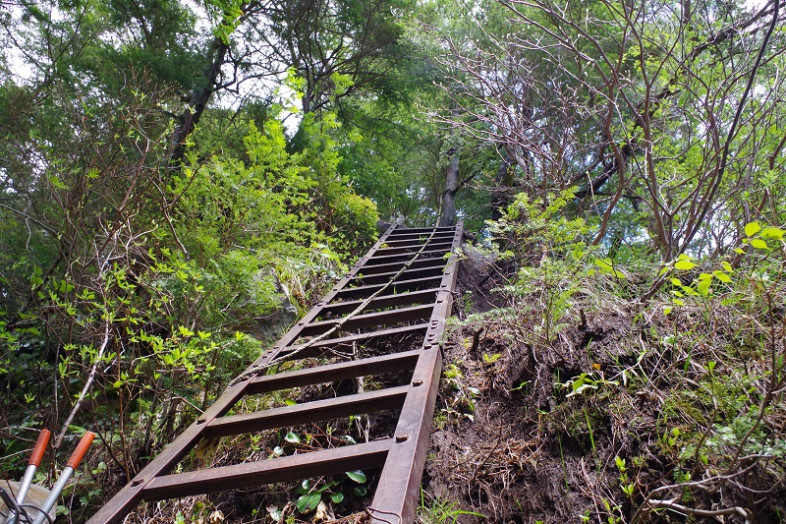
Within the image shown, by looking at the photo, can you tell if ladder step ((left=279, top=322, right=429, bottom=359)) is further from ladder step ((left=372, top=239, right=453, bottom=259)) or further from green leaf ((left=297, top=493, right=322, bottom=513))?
ladder step ((left=372, top=239, right=453, bottom=259))

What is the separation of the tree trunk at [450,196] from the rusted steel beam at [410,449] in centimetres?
898

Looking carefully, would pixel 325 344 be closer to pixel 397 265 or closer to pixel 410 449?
pixel 410 449

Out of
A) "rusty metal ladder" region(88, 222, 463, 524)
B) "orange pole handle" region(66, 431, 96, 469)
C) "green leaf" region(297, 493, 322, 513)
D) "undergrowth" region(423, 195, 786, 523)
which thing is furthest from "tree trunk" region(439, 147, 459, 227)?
"orange pole handle" region(66, 431, 96, 469)

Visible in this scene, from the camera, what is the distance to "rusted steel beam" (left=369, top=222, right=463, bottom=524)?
1464mm

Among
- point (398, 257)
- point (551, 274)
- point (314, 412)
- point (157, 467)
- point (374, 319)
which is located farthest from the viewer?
point (398, 257)

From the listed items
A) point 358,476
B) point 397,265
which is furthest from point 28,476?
point 397,265

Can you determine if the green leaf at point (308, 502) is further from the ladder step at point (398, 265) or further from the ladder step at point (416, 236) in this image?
the ladder step at point (416, 236)

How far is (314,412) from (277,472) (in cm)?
46

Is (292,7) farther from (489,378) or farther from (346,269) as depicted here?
(489,378)

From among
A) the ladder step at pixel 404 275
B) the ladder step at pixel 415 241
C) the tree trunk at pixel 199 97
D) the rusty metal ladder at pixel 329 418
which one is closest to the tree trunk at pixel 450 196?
the ladder step at pixel 415 241

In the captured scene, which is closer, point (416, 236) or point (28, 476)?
point (28, 476)

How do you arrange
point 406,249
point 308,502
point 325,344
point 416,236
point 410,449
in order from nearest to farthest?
point 410,449 < point 308,502 < point 325,344 < point 406,249 < point 416,236

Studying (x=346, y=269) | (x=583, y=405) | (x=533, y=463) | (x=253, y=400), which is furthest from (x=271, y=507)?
(x=346, y=269)

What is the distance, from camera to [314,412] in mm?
2246
